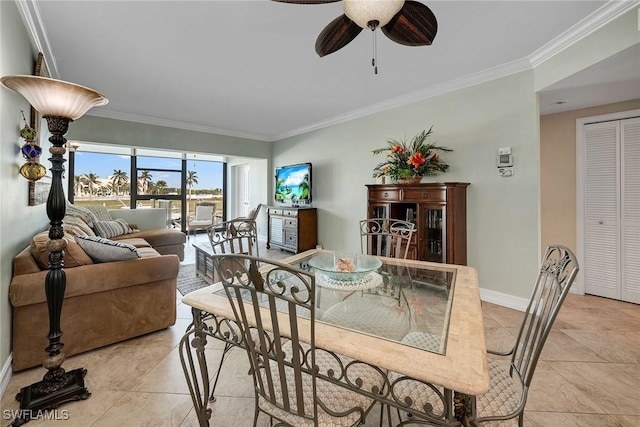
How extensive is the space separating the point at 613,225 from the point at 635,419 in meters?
2.52

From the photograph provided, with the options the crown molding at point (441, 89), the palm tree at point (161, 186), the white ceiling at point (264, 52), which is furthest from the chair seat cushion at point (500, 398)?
the palm tree at point (161, 186)

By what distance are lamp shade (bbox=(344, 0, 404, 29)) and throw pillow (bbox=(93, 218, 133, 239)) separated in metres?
4.29

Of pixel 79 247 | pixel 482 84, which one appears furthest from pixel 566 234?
pixel 79 247

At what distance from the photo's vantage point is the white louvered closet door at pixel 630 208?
2.96 meters

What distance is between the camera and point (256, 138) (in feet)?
19.7

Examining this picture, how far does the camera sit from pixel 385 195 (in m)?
3.48

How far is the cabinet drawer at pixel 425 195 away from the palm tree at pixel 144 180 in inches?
272

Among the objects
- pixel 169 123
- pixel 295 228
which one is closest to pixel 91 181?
pixel 169 123

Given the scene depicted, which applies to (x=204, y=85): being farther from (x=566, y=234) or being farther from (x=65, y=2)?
(x=566, y=234)

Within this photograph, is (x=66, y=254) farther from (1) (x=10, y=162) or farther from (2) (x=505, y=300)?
(2) (x=505, y=300)

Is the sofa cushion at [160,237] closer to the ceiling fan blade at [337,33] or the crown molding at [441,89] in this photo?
the crown molding at [441,89]

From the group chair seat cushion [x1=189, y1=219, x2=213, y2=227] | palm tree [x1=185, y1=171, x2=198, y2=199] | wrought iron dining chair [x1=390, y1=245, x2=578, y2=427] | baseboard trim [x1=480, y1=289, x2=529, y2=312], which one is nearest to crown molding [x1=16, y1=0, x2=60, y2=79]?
wrought iron dining chair [x1=390, y1=245, x2=578, y2=427]

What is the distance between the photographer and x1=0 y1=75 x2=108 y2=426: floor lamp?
149 centimetres

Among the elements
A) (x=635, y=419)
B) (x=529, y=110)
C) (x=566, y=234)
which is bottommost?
(x=635, y=419)
